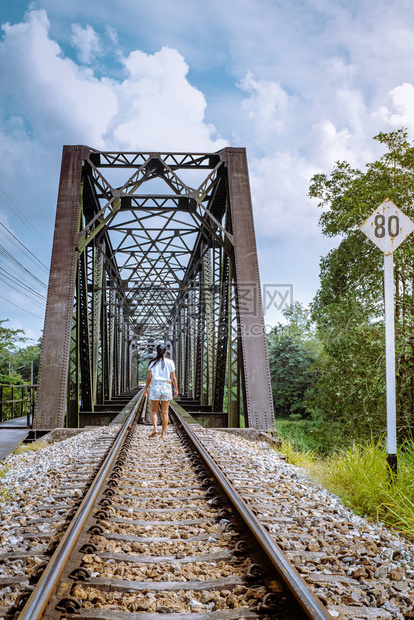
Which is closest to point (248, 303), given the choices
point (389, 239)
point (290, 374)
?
point (389, 239)

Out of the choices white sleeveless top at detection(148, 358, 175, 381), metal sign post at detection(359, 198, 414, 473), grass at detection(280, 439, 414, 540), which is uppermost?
metal sign post at detection(359, 198, 414, 473)

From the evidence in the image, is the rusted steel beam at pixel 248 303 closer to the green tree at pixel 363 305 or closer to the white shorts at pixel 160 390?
the white shorts at pixel 160 390

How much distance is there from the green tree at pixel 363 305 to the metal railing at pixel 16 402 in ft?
28.1

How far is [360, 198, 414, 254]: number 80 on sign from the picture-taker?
194 inches

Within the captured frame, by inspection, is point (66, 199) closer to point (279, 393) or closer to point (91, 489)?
point (91, 489)

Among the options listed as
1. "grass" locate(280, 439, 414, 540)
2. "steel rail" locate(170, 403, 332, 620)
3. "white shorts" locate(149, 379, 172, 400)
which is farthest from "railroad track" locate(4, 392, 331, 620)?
"white shorts" locate(149, 379, 172, 400)

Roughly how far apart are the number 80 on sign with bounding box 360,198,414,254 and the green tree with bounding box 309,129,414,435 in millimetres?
7993

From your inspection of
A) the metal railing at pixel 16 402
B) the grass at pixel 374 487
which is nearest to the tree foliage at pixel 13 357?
the metal railing at pixel 16 402

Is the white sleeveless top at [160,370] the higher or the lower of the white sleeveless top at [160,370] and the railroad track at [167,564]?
the higher

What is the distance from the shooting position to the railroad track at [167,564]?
219 cm

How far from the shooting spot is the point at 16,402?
45.9 ft

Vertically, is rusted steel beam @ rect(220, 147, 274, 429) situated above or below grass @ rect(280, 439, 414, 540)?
above

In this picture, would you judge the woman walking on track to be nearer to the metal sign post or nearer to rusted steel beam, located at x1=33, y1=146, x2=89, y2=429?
rusted steel beam, located at x1=33, y1=146, x2=89, y2=429

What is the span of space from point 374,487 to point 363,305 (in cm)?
1146
